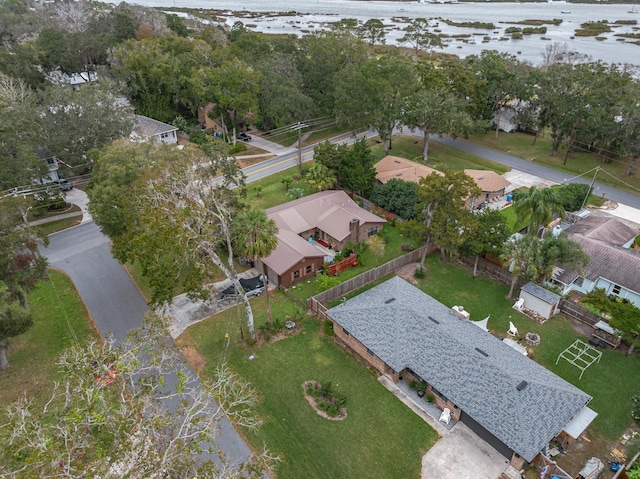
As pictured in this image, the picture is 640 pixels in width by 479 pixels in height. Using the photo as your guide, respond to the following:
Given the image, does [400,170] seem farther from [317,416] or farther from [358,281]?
A: [317,416]

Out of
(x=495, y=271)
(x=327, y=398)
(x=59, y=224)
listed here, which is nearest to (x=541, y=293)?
(x=495, y=271)

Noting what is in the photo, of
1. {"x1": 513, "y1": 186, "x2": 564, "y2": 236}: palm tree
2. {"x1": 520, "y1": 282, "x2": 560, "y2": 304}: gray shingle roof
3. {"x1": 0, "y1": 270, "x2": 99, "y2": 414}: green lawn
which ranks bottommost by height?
{"x1": 0, "y1": 270, "x2": 99, "y2": 414}: green lawn

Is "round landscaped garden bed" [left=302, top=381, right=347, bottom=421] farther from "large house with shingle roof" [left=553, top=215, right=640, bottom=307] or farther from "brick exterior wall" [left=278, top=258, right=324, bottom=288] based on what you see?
"large house with shingle roof" [left=553, top=215, right=640, bottom=307]

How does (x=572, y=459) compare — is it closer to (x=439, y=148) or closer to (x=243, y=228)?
(x=243, y=228)

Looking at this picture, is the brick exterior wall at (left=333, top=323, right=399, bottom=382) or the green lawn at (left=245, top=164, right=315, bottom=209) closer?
the brick exterior wall at (left=333, top=323, right=399, bottom=382)

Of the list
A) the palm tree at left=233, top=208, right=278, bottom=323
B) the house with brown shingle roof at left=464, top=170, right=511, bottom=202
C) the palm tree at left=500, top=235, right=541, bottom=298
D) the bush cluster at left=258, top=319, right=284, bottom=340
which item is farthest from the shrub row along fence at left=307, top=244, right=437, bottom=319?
the house with brown shingle roof at left=464, top=170, right=511, bottom=202

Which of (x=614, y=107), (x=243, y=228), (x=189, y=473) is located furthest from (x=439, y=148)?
(x=189, y=473)

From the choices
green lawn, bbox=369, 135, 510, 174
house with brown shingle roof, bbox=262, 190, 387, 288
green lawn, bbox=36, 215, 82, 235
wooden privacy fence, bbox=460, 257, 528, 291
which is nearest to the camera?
wooden privacy fence, bbox=460, 257, 528, 291
